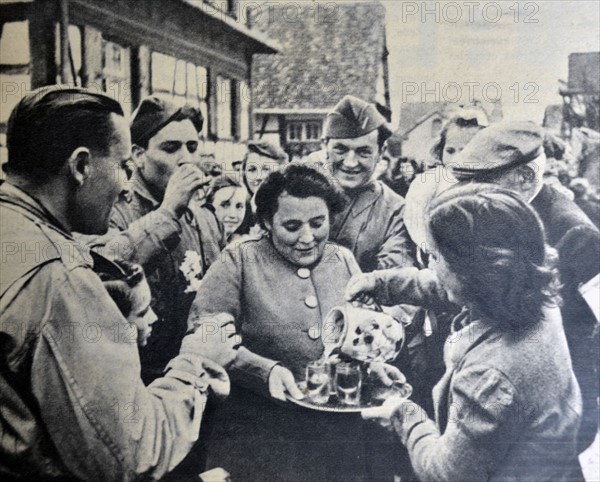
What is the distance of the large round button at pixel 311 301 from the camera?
11.3 feet

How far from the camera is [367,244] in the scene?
3486 millimetres

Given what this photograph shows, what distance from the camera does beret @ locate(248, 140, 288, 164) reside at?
3521 millimetres

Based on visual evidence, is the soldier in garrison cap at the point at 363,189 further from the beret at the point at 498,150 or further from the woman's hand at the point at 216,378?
the woman's hand at the point at 216,378

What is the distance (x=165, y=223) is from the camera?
349 centimetres

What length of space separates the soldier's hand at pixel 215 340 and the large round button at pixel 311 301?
374 millimetres

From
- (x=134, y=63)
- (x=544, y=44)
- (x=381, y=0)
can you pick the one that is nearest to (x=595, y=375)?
(x=544, y=44)

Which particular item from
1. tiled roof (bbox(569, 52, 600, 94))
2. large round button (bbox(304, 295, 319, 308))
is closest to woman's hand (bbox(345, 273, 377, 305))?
large round button (bbox(304, 295, 319, 308))

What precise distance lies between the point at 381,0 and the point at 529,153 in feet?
3.53

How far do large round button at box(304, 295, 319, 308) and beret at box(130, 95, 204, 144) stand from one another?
1.01 m

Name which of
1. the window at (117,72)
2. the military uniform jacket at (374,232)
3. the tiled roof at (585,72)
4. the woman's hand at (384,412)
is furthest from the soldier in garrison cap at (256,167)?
the tiled roof at (585,72)

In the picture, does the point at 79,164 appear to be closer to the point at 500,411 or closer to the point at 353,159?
the point at 353,159

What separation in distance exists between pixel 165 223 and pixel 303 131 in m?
0.83

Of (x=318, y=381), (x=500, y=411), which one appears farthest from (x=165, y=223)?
(x=500, y=411)

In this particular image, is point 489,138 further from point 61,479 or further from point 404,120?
point 61,479
